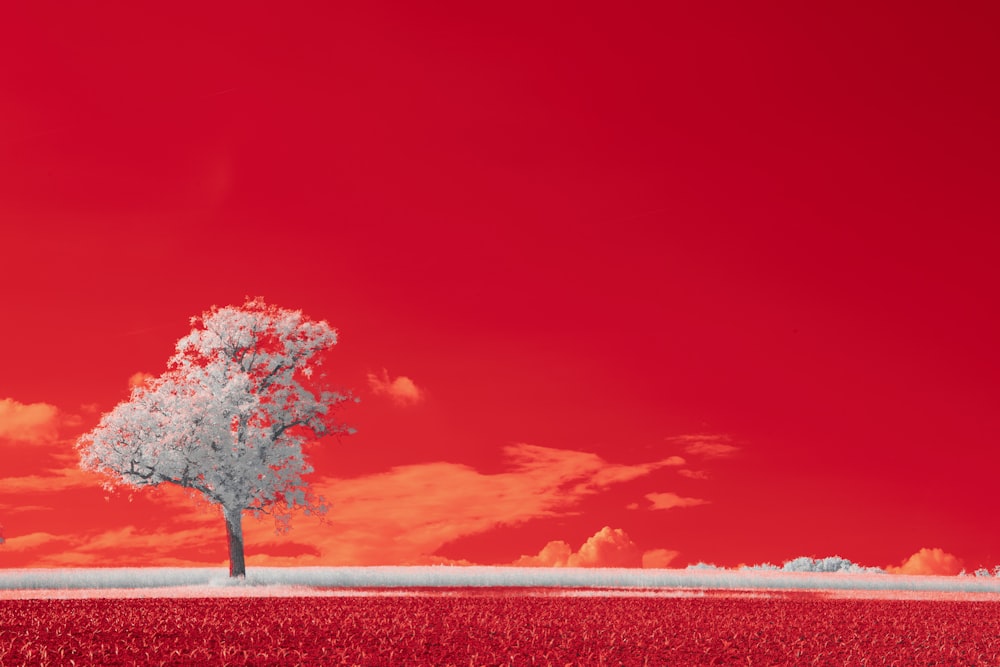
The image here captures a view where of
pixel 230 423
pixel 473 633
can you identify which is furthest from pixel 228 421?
pixel 473 633

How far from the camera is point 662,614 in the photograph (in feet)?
103

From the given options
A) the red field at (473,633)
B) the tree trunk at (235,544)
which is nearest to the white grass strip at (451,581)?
the tree trunk at (235,544)

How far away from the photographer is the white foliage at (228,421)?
156 feet

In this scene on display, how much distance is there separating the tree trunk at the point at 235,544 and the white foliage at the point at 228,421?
523mm

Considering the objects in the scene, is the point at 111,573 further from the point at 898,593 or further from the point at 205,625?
the point at 898,593

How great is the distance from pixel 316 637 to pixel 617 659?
702 cm

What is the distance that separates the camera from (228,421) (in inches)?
1912

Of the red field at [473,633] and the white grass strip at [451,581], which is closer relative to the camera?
the red field at [473,633]

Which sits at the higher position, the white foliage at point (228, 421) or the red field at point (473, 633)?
the white foliage at point (228, 421)

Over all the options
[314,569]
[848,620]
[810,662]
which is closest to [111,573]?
[314,569]

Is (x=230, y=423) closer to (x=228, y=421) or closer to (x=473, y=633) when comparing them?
(x=228, y=421)

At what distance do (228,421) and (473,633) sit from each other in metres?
26.6

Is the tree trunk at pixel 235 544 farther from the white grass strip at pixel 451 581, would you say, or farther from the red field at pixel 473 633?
the red field at pixel 473 633

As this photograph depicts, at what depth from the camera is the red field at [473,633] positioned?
2123cm
